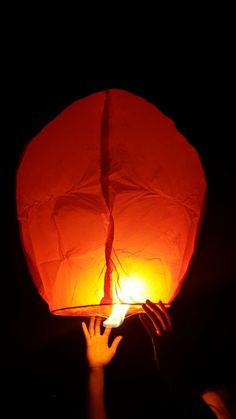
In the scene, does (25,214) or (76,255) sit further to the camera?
(25,214)

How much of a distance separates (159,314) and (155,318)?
0.7 inches

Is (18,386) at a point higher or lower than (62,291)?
lower

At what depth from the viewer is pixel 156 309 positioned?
1.28 meters

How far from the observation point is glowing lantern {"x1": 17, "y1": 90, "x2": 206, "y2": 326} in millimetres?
1235

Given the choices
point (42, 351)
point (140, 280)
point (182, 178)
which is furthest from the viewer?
point (42, 351)

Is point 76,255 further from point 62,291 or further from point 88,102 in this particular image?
point 88,102

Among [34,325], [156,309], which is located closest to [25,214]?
[156,309]

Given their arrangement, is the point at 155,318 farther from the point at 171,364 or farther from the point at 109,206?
the point at 109,206

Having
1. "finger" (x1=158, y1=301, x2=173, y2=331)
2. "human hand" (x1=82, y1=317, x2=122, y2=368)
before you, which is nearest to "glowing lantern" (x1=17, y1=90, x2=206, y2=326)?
"finger" (x1=158, y1=301, x2=173, y2=331)

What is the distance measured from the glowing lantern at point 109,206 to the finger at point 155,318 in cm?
3

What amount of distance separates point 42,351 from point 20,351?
0.13 metres

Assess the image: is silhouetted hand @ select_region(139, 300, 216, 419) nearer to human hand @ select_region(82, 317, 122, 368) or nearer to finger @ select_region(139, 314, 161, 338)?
finger @ select_region(139, 314, 161, 338)

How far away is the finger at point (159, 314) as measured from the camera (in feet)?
4.13

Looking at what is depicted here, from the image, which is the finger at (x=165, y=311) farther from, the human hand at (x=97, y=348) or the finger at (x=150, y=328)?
the human hand at (x=97, y=348)
